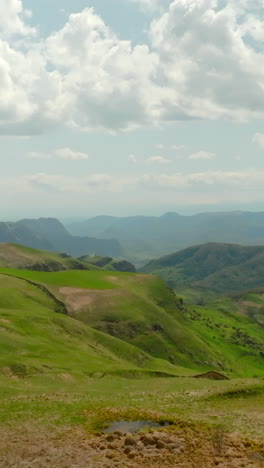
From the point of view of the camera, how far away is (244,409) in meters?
36.3

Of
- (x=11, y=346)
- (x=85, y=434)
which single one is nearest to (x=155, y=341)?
(x=11, y=346)

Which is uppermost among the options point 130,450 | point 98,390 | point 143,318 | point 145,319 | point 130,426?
point 130,450

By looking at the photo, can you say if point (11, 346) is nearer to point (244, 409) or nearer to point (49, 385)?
point (49, 385)

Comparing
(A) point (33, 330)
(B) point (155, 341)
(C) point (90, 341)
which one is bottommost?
(B) point (155, 341)

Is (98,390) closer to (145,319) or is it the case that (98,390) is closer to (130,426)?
(130,426)

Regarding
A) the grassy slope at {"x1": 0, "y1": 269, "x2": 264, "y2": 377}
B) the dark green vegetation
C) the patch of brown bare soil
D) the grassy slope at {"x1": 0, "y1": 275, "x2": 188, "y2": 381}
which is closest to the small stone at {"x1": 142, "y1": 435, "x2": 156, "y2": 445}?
the dark green vegetation

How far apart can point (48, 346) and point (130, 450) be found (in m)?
42.0

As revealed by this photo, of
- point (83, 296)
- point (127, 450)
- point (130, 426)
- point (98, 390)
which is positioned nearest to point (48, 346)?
point (98, 390)

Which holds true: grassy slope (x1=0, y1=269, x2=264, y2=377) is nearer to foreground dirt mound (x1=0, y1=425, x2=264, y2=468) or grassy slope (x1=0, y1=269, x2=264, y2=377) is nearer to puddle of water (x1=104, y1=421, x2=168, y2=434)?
puddle of water (x1=104, y1=421, x2=168, y2=434)

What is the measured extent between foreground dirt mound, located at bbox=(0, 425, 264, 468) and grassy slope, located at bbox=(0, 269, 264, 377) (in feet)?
263

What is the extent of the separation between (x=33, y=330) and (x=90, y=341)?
1618 cm

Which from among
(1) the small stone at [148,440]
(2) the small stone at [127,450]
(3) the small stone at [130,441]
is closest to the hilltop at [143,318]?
(1) the small stone at [148,440]

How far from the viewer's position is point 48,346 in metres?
65.2

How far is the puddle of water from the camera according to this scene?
30.5m
